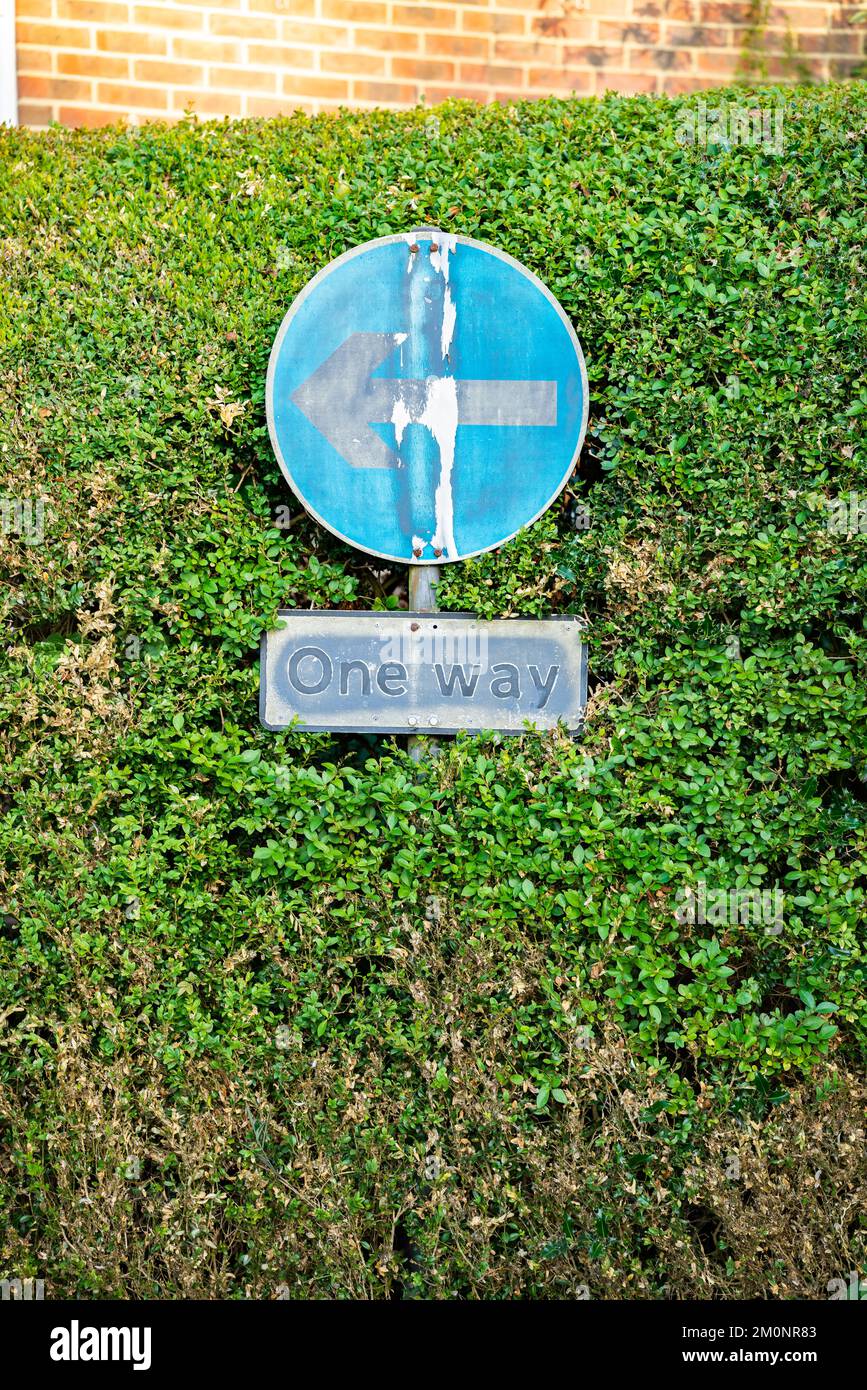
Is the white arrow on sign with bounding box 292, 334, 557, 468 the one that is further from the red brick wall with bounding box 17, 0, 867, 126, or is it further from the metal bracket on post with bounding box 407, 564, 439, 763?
the red brick wall with bounding box 17, 0, 867, 126

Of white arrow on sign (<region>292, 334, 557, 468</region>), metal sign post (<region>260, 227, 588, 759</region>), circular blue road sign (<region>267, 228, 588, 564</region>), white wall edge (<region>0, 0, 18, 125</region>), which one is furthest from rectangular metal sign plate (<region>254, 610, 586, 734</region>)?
white wall edge (<region>0, 0, 18, 125</region>)

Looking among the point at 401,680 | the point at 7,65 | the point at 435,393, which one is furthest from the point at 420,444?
the point at 7,65

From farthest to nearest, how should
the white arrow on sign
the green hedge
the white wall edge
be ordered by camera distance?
the white wall edge, the white arrow on sign, the green hedge

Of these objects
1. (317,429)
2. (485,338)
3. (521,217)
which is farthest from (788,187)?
(317,429)

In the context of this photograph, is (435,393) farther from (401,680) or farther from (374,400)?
(401,680)

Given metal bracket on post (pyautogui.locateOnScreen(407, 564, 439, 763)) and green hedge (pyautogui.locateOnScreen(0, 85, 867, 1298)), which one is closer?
green hedge (pyautogui.locateOnScreen(0, 85, 867, 1298))

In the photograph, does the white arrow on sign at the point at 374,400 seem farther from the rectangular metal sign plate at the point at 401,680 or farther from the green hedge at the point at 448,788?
the rectangular metal sign plate at the point at 401,680

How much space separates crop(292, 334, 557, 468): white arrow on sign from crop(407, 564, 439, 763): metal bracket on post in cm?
32

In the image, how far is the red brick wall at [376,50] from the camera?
4828 mm

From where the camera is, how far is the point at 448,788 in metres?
3.43

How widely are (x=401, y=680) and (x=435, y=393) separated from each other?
854mm

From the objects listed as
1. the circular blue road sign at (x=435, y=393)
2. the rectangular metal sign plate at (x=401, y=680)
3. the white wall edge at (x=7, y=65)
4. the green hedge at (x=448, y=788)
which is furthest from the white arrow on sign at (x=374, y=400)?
the white wall edge at (x=7, y=65)

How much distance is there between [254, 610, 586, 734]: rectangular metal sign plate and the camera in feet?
11.4

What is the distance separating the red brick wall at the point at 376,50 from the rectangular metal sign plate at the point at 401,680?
8.81ft
